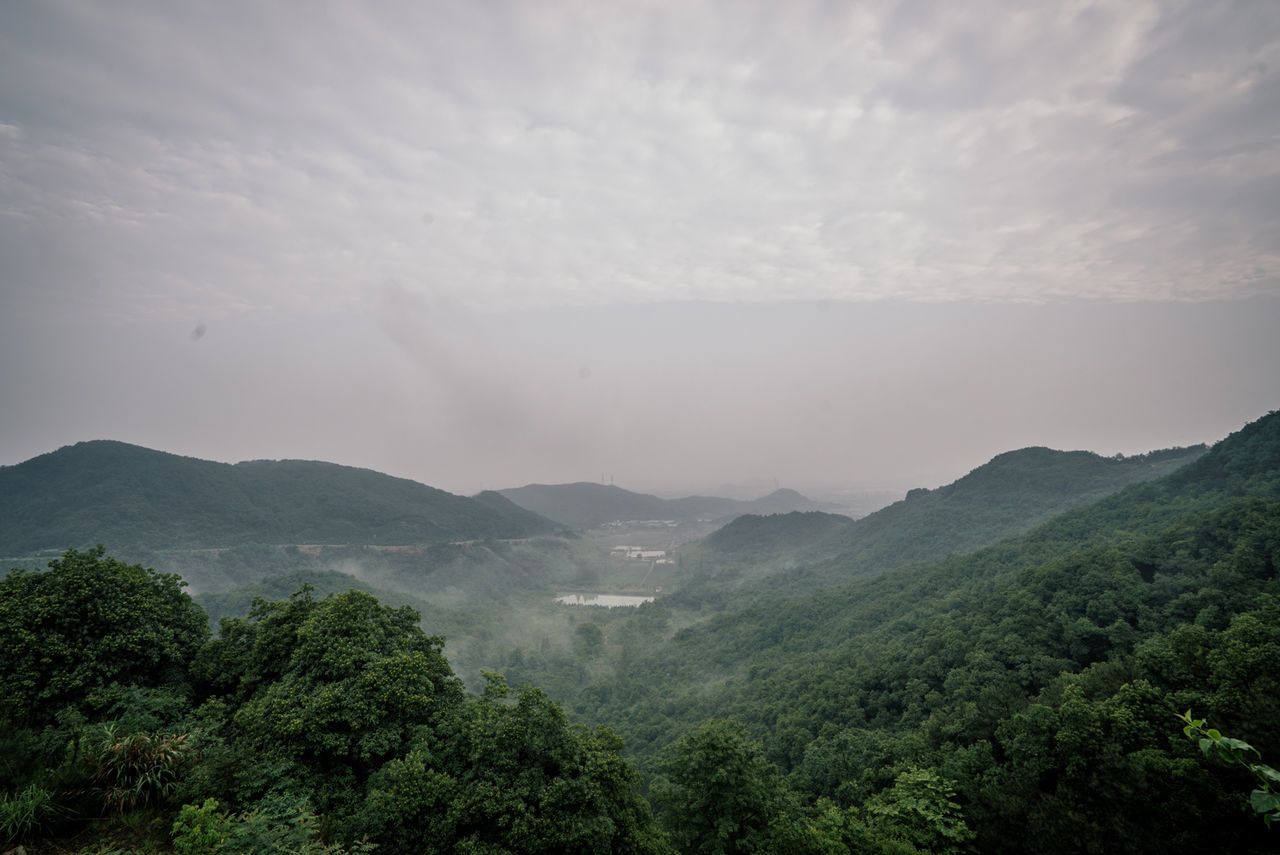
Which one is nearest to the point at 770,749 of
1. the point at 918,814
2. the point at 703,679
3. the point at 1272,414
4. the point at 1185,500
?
the point at 918,814

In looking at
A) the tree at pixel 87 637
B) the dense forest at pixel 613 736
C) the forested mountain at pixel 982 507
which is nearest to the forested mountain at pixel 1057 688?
the dense forest at pixel 613 736

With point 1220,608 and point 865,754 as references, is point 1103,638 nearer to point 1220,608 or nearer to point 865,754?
point 1220,608

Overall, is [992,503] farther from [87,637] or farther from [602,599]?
[87,637]

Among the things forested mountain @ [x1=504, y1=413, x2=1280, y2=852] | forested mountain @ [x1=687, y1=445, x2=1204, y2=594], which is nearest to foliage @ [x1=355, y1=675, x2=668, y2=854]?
forested mountain @ [x1=504, y1=413, x2=1280, y2=852]

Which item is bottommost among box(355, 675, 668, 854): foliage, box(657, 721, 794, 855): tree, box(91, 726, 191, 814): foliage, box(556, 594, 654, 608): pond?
box(556, 594, 654, 608): pond

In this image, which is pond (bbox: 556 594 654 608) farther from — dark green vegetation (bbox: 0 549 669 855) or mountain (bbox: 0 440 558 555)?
dark green vegetation (bbox: 0 549 669 855)

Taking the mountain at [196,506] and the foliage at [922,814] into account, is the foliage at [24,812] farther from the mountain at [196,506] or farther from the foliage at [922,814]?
the mountain at [196,506]

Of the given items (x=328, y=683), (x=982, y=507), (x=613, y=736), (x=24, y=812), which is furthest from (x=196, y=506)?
(x=982, y=507)
